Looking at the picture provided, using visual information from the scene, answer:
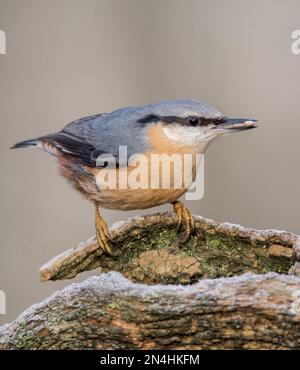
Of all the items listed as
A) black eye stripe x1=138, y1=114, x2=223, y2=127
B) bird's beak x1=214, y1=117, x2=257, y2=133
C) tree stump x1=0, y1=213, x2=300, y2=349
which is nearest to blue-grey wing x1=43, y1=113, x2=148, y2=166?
black eye stripe x1=138, y1=114, x2=223, y2=127

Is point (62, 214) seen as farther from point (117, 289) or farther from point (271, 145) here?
point (117, 289)

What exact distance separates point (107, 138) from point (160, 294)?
1.49 m

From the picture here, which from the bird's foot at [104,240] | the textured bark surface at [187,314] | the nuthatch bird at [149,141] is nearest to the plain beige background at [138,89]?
the nuthatch bird at [149,141]

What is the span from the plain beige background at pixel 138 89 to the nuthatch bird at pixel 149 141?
1456 mm

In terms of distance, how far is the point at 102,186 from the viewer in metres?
3.47

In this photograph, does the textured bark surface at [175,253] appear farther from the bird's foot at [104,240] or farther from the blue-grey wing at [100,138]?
the blue-grey wing at [100,138]

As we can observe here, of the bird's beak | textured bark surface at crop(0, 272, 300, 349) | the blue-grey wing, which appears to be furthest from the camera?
the blue-grey wing

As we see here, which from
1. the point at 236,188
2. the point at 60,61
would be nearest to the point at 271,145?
the point at 236,188

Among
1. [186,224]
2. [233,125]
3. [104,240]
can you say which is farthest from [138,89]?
[104,240]

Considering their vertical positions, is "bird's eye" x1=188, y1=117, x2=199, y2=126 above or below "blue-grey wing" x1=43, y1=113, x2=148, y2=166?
above

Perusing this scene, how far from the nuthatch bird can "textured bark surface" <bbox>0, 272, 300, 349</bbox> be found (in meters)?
0.88

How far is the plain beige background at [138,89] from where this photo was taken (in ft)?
16.8

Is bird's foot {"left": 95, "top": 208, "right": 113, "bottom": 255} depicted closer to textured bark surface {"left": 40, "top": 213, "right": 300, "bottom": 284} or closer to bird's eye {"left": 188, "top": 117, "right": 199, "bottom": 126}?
textured bark surface {"left": 40, "top": 213, "right": 300, "bottom": 284}

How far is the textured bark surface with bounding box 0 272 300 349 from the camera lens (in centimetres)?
217
